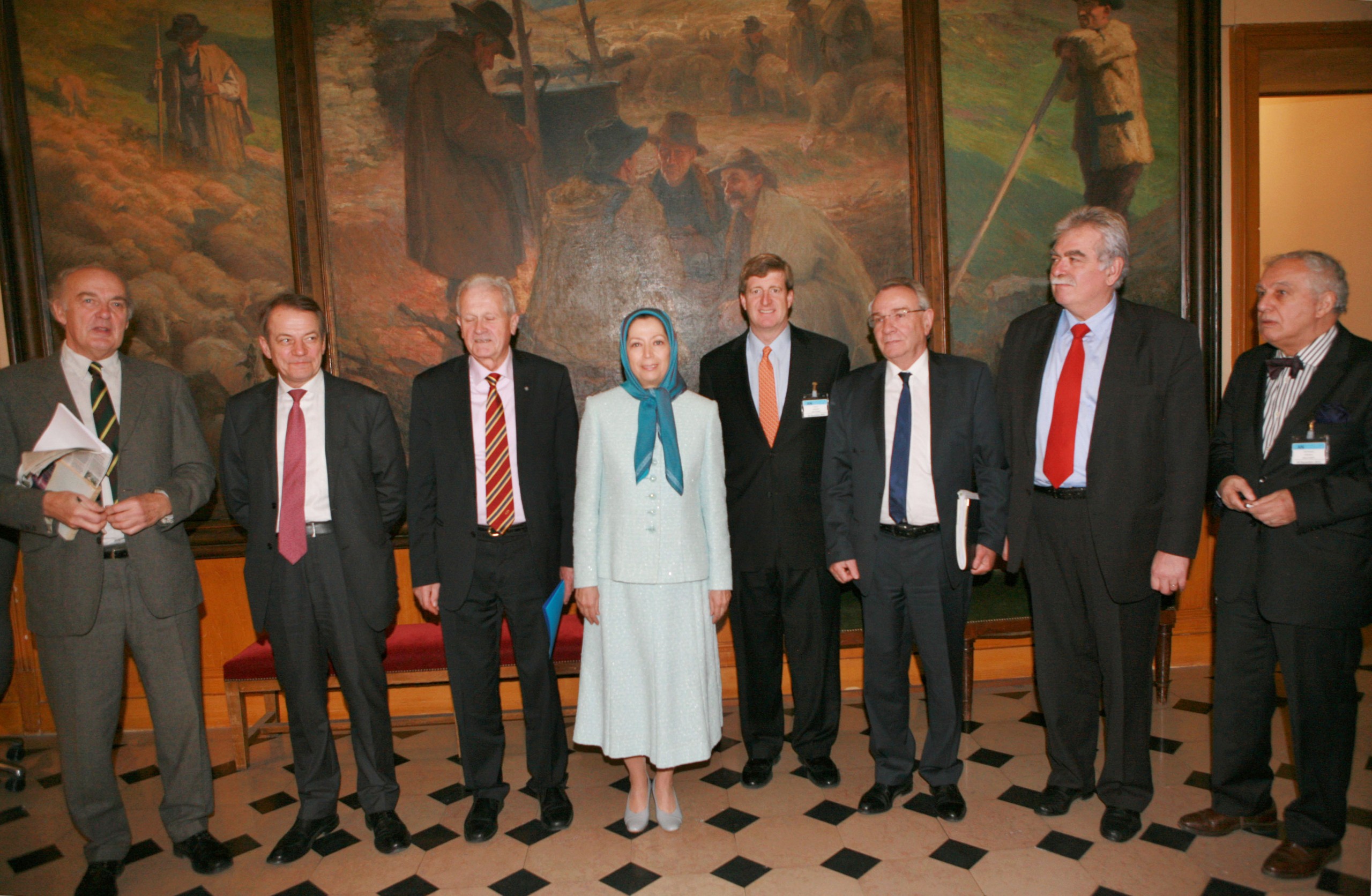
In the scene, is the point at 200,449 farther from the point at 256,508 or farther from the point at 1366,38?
the point at 1366,38

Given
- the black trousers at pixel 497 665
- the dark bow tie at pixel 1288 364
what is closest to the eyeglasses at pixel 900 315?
the dark bow tie at pixel 1288 364

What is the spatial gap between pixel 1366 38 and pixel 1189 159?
1.37 m

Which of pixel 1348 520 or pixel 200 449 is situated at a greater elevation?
pixel 200 449

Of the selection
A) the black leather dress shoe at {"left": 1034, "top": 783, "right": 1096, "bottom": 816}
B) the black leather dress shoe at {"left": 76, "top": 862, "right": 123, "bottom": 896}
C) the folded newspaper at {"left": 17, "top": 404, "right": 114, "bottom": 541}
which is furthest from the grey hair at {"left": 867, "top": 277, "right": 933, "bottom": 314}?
the black leather dress shoe at {"left": 76, "top": 862, "right": 123, "bottom": 896}

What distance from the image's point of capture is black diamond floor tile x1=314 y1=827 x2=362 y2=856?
10.2 feet

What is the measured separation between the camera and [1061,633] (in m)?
3.06

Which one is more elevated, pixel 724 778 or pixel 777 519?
pixel 777 519

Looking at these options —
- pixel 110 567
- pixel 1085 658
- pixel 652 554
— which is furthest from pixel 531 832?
pixel 1085 658

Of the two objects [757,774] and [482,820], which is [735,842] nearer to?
[757,774]

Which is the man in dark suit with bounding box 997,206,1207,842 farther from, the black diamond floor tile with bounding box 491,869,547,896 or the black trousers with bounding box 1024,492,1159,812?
the black diamond floor tile with bounding box 491,869,547,896

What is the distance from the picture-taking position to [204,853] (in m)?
2.99

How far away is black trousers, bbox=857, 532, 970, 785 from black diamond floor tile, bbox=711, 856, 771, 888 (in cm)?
68

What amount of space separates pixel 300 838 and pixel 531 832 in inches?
35.0

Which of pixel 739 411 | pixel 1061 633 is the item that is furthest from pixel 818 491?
pixel 1061 633
